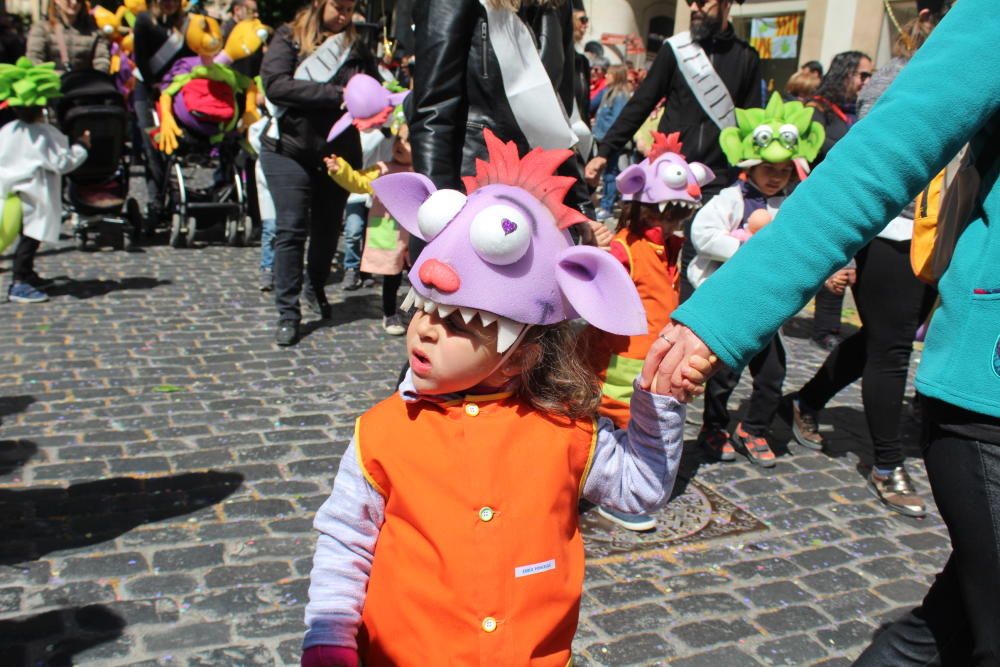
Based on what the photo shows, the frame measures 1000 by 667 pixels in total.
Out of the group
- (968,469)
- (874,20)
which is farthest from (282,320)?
→ (874,20)

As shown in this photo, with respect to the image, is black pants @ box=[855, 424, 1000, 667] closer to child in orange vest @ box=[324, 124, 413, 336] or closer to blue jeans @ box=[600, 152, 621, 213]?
child in orange vest @ box=[324, 124, 413, 336]

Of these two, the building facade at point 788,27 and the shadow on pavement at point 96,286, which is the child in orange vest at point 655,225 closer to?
the shadow on pavement at point 96,286

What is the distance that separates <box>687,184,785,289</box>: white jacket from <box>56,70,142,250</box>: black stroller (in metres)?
6.31

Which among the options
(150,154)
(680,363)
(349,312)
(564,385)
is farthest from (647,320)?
(150,154)

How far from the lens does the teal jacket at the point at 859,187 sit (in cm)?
161

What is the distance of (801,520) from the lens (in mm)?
4285

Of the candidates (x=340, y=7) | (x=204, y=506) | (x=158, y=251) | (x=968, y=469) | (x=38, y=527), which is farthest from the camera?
(x=158, y=251)

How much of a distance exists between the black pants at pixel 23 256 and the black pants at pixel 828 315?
19.1 ft

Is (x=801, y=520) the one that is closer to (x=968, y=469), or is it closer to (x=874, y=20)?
(x=968, y=469)

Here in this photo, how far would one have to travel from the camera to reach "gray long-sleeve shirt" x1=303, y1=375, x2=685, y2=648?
1.93 meters

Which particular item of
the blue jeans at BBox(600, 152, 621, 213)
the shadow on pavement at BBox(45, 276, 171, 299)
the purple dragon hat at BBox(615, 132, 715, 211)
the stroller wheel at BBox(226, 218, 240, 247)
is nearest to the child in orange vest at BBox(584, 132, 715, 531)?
the purple dragon hat at BBox(615, 132, 715, 211)

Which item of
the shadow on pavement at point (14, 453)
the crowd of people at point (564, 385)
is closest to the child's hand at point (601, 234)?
the crowd of people at point (564, 385)

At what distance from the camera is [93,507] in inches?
154

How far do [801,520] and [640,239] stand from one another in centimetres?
140
